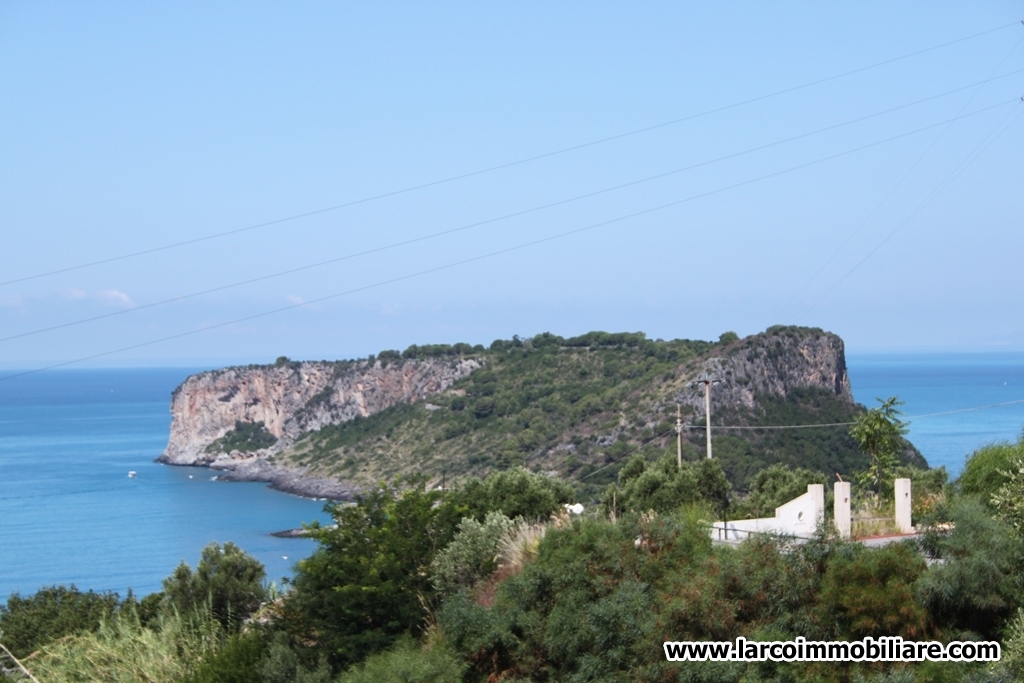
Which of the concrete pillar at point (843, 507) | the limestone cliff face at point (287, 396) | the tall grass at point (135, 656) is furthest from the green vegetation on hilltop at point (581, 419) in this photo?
the concrete pillar at point (843, 507)

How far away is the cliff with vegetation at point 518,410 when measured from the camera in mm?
66062

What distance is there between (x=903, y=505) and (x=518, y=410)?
240 ft

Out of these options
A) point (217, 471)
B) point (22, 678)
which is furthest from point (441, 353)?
point (22, 678)

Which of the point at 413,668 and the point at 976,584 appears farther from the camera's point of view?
the point at 413,668

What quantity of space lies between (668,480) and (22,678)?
11.8 metres

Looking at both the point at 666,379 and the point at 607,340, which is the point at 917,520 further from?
the point at 607,340

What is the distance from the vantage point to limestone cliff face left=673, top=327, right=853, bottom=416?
223ft

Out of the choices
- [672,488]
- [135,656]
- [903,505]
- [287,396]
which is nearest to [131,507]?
[287,396]

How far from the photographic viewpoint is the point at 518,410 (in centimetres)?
8738

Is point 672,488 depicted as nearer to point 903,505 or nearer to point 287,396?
point 903,505

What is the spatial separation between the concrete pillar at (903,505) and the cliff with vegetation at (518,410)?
70.9 ft

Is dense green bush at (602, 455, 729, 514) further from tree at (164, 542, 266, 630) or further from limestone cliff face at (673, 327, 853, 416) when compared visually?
limestone cliff face at (673, 327, 853, 416)

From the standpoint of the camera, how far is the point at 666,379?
7200 cm

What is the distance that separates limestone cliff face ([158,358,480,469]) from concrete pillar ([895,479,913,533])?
8918 centimetres
